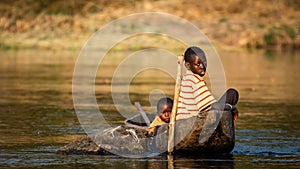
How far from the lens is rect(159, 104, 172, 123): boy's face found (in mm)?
13328

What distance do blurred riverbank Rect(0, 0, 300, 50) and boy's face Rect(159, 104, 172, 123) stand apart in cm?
2873

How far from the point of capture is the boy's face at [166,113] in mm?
13328

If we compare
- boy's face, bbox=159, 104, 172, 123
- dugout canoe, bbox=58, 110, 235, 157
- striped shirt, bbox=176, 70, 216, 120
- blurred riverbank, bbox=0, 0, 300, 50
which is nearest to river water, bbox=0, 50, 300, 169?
dugout canoe, bbox=58, 110, 235, 157

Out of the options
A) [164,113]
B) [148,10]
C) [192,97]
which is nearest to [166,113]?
[164,113]

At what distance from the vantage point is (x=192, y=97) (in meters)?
12.9

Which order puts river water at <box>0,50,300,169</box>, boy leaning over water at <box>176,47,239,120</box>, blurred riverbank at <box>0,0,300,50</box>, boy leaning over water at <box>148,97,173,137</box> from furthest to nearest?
blurred riverbank at <box>0,0,300,50</box>, boy leaning over water at <box>148,97,173,137</box>, boy leaning over water at <box>176,47,239,120</box>, river water at <box>0,50,300,169</box>

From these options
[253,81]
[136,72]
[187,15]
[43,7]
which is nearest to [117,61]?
[136,72]

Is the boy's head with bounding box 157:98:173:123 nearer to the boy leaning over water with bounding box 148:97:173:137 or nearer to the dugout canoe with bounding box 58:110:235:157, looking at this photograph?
the boy leaning over water with bounding box 148:97:173:137

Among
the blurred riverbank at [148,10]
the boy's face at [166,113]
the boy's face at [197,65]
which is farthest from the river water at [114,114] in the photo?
the blurred riverbank at [148,10]

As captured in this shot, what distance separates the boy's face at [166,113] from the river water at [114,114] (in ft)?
2.61

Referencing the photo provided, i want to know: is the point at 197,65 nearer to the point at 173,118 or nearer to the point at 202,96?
the point at 202,96

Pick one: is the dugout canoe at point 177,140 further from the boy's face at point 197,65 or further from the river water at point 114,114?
the boy's face at point 197,65

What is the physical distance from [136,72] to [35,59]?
6.83 m

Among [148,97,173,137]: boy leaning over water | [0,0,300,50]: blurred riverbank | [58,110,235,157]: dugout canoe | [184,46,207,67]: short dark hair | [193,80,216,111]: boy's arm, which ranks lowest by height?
[58,110,235,157]: dugout canoe
